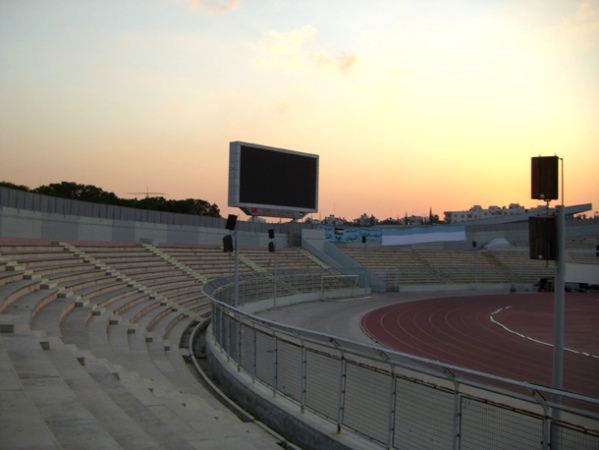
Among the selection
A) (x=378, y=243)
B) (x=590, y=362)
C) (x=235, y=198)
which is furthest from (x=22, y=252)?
(x=378, y=243)

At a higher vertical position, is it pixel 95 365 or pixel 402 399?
pixel 402 399

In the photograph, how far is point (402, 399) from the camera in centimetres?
688

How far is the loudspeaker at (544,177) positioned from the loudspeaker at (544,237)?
314mm

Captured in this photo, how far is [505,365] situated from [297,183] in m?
17.6

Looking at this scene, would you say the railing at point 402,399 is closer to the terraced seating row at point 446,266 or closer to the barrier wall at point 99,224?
Answer: the barrier wall at point 99,224

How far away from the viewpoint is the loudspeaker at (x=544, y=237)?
23.3 ft

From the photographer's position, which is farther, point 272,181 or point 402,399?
point 272,181

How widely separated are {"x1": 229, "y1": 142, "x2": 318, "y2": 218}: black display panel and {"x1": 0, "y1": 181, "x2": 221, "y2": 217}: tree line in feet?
172

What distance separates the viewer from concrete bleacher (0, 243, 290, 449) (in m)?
6.17

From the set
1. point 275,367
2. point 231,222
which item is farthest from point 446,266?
point 275,367

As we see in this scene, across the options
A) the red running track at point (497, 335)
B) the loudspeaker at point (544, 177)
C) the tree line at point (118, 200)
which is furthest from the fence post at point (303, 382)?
the tree line at point (118, 200)

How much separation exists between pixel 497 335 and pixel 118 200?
82706mm

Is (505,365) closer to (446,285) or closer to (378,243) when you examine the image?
(446,285)

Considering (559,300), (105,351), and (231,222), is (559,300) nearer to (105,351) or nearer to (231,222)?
(105,351)
